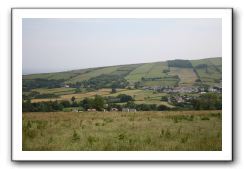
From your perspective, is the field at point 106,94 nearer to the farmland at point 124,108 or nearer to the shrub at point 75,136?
the farmland at point 124,108

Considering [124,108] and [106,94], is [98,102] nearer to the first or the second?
[106,94]

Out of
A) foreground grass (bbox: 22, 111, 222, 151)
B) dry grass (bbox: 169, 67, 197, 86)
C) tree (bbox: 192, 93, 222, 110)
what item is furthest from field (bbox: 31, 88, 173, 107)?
tree (bbox: 192, 93, 222, 110)

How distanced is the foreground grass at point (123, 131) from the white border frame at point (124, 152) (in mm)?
54

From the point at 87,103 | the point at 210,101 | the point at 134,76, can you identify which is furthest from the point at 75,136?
the point at 210,101

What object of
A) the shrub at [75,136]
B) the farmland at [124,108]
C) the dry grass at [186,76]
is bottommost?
the shrub at [75,136]

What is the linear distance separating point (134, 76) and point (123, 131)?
60 cm

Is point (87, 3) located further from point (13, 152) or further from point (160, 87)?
point (13, 152)

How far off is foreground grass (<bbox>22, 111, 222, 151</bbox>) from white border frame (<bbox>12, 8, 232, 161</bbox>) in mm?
54

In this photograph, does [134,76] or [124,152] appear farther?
[134,76]

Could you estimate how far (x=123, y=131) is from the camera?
8156 millimetres

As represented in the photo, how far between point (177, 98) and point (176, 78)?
22 centimetres

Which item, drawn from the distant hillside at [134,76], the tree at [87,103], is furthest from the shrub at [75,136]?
the distant hillside at [134,76]

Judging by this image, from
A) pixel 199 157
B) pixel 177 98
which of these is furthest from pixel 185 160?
pixel 177 98

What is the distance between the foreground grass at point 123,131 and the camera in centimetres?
809
